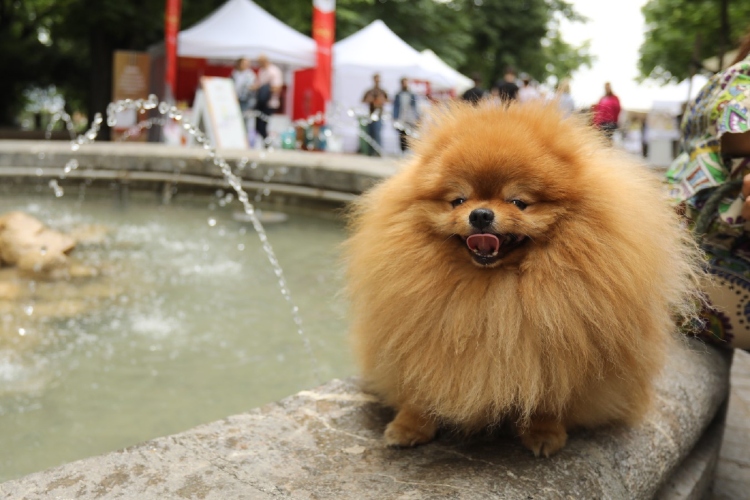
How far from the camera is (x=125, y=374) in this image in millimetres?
3658

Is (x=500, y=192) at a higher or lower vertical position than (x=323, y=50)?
lower

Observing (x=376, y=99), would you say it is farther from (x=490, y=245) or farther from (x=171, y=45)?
(x=490, y=245)

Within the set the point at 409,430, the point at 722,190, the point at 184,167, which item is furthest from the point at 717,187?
the point at 184,167

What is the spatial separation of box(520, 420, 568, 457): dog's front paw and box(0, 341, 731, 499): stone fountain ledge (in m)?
0.03

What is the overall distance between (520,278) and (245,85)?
42.3 feet

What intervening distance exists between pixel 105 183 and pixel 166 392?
558 centimetres

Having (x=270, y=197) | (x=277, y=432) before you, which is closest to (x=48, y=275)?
(x=270, y=197)

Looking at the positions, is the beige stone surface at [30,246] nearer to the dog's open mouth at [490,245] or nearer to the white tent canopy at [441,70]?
the dog's open mouth at [490,245]

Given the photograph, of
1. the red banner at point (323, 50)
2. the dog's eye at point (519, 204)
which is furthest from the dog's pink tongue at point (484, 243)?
the red banner at point (323, 50)

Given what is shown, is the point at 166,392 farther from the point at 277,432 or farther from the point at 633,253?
the point at 633,253

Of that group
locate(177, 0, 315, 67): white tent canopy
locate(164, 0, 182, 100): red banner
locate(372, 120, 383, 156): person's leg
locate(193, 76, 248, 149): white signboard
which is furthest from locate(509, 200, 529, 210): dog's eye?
locate(177, 0, 315, 67): white tent canopy

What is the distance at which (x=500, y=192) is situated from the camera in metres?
1.71

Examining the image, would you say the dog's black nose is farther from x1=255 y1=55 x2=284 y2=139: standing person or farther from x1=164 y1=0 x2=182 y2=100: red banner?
x1=164 y1=0 x2=182 y2=100: red banner

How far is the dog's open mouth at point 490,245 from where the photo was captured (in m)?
1.69
